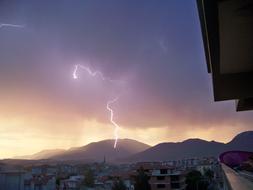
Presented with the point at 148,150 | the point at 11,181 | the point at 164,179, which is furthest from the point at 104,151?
the point at 11,181

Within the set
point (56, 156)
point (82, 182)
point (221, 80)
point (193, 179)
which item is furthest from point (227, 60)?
point (56, 156)

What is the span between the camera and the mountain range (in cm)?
12209

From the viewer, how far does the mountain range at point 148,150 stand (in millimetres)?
122088

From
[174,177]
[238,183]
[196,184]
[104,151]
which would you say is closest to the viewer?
[238,183]

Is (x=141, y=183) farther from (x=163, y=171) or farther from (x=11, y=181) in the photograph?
(x=11, y=181)

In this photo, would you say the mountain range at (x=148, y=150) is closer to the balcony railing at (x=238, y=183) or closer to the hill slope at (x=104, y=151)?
the hill slope at (x=104, y=151)

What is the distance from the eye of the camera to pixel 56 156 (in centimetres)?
11219

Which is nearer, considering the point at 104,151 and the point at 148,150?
the point at 104,151

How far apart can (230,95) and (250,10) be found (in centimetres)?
591

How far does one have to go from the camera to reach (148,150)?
145500 millimetres

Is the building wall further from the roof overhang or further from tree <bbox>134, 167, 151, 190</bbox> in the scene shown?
the roof overhang

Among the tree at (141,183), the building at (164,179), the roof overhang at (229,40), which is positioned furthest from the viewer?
the building at (164,179)

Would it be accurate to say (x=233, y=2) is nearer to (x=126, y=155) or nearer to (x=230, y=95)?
(x=230, y=95)

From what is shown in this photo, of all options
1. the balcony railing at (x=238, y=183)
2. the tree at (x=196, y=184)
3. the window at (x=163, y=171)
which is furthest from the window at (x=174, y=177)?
the balcony railing at (x=238, y=183)
